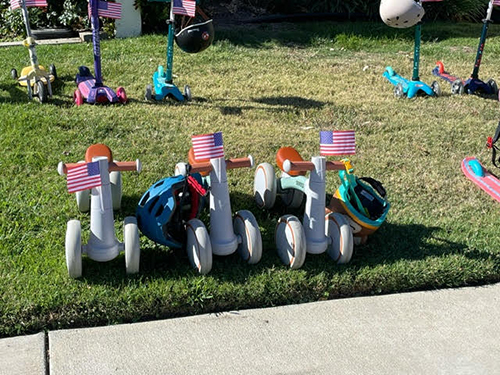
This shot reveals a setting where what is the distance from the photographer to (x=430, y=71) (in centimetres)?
794

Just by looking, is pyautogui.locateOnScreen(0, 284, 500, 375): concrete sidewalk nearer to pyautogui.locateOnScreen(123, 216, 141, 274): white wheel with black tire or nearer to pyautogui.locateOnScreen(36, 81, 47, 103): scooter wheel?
pyautogui.locateOnScreen(123, 216, 141, 274): white wheel with black tire

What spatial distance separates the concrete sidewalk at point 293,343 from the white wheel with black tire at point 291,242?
0.28 meters

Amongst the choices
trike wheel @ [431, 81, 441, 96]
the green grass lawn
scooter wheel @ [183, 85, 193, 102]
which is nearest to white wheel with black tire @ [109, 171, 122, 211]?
the green grass lawn

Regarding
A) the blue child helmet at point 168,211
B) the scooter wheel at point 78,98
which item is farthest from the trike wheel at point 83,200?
the scooter wheel at point 78,98

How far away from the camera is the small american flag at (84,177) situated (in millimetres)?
3193

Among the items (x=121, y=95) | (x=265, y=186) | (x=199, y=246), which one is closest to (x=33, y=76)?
(x=121, y=95)

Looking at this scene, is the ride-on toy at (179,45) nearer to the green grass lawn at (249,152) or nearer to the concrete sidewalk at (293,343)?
the green grass lawn at (249,152)

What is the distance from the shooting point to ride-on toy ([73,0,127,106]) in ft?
19.1

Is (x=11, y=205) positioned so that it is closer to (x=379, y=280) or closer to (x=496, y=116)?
(x=379, y=280)

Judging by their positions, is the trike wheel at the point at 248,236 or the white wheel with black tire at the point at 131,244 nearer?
the white wheel with black tire at the point at 131,244

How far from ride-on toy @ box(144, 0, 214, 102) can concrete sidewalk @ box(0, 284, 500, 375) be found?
136 inches

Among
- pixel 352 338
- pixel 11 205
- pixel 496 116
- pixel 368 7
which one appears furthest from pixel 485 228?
pixel 368 7

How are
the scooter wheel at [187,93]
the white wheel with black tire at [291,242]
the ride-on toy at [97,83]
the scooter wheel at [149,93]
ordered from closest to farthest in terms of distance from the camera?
the white wheel with black tire at [291,242], the ride-on toy at [97,83], the scooter wheel at [149,93], the scooter wheel at [187,93]

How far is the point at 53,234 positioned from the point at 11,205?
1.77 ft
